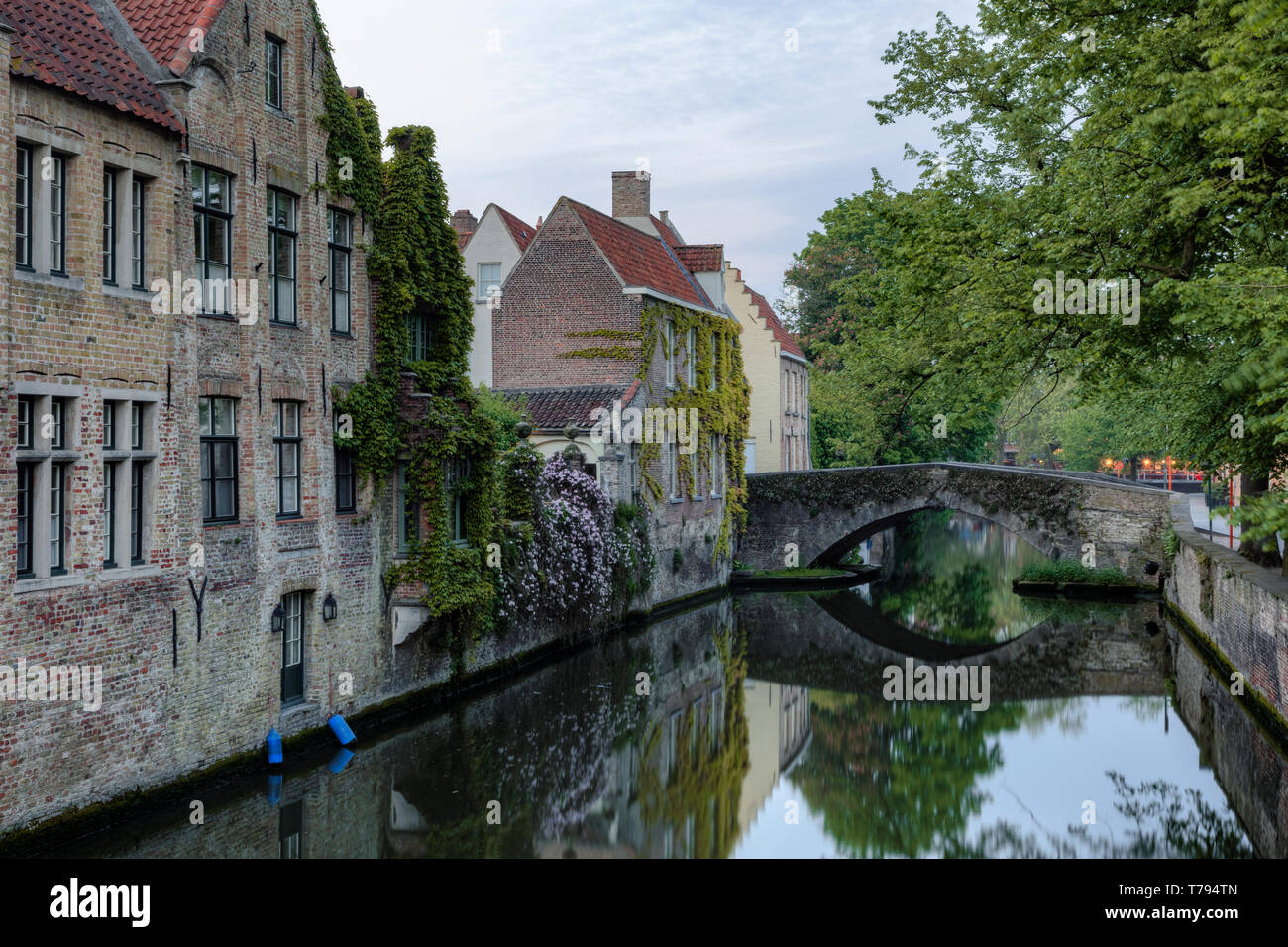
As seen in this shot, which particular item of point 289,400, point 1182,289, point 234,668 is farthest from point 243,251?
point 1182,289

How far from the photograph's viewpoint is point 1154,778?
1359cm

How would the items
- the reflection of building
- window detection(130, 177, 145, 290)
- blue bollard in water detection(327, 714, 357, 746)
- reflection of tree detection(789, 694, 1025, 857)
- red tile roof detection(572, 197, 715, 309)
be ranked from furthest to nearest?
red tile roof detection(572, 197, 715, 309), blue bollard in water detection(327, 714, 357, 746), the reflection of building, reflection of tree detection(789, 694, 1025, 857), window detection(130, 177, 145, 290)

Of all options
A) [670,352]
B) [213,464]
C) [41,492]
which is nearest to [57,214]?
[41,492]

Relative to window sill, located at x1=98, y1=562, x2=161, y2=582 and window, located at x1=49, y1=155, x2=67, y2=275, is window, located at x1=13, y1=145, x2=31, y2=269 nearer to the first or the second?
window, located at x1=49, y1=155, x2=67, y2=275

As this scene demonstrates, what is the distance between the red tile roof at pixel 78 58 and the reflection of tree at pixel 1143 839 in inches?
406

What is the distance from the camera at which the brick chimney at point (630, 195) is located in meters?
32.7

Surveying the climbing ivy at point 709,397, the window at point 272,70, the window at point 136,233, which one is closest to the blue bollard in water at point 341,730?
the window at point 136,233

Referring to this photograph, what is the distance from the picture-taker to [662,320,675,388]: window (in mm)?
26984

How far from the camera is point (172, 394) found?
11.7 meters

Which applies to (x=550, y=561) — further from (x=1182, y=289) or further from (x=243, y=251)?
(x=1182, y=289)

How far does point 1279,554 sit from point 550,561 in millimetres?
12078

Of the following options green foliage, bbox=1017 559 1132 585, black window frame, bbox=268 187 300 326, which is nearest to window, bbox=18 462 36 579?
black window frame, bbox=268 187 300 326

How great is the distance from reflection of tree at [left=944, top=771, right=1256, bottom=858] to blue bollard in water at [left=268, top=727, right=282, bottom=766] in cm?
701

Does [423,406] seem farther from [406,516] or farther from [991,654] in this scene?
[991,654]
